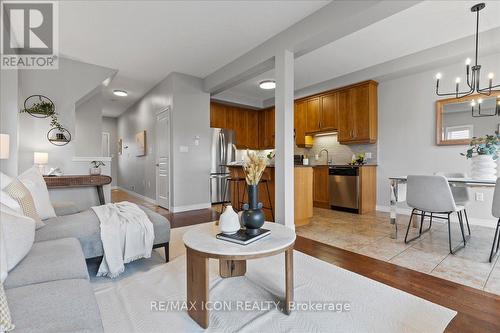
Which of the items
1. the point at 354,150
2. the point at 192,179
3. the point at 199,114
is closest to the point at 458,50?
the point at 354,150

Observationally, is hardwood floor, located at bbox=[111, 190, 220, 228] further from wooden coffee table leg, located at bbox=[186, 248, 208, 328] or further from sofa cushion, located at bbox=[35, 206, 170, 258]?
wooden coffee table leg, located at bbox=[186, 248, 208, 328]

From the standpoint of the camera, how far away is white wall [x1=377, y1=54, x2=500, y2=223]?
3693 millimetres

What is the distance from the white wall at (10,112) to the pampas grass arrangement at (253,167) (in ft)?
11.2

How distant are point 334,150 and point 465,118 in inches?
88.9

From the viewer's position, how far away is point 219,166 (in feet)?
18.1

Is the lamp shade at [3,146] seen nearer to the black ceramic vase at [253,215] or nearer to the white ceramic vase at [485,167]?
the black ceramic vase at [253,215]

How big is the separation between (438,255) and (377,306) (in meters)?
1.38

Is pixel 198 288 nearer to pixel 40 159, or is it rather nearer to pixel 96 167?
pixel 96 167

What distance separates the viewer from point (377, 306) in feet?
5.16

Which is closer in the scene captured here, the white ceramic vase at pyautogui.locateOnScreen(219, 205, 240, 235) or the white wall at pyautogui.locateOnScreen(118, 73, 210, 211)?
the white ceramic vase at pyautogui.locateOnScreen(219, 205, 240, 235)

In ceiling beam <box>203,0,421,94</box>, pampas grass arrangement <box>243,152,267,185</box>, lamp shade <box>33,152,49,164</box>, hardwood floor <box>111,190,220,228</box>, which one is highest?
ceiling beam <box>203,0,421,94</box>

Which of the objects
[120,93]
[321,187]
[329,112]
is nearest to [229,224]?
[321,187]

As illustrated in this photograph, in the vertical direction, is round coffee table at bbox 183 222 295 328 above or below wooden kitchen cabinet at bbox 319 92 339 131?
below

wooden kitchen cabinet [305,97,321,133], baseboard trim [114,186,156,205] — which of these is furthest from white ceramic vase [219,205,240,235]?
baseboard trim [114,186,156,205]
